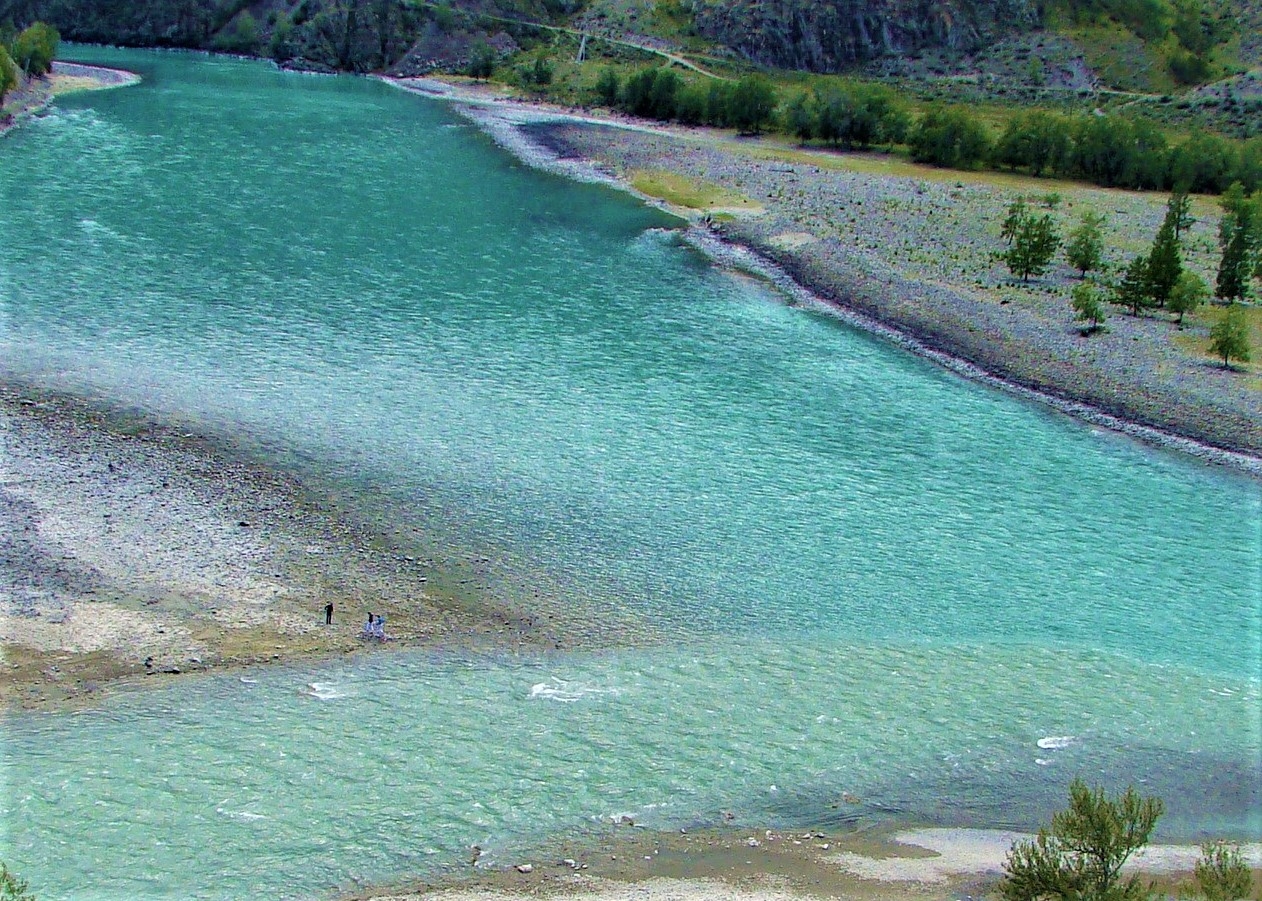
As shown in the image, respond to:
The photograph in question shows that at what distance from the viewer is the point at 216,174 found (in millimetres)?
97438

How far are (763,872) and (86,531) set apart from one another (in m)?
24.7

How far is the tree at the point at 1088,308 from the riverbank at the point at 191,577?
4311 centimetres

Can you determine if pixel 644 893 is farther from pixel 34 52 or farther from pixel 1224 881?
pixel 34 52

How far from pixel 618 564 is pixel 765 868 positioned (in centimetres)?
1577

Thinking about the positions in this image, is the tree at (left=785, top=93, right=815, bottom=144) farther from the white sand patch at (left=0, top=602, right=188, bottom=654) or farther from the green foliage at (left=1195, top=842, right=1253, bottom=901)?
the green foliage at (left=1195, top=842, right=1253, bottom=901)

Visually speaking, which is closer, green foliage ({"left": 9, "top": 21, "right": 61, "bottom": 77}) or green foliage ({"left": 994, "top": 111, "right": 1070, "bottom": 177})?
green foliage ({"left": 994, "top": 111, "right": 1070, "bottom": 177})

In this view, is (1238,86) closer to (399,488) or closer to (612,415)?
(612,415)

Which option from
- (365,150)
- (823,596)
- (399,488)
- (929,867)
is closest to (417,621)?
(399,488)

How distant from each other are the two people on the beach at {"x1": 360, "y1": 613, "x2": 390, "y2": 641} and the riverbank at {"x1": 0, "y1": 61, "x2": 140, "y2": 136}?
8780 centimetres

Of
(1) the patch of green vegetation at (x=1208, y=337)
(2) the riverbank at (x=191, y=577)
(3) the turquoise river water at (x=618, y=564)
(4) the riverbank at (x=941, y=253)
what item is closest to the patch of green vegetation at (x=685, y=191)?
(4) the riverbank at (x=941, y=253)

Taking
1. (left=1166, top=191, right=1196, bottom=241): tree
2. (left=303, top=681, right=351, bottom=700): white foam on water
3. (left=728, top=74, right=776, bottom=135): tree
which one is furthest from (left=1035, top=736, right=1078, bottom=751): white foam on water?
(left=728, top=74, right=776, bottom=135): tree

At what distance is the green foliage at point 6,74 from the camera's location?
11743 cm

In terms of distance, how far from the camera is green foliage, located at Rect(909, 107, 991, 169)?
408ft

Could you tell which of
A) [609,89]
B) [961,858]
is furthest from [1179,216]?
[609,89]
